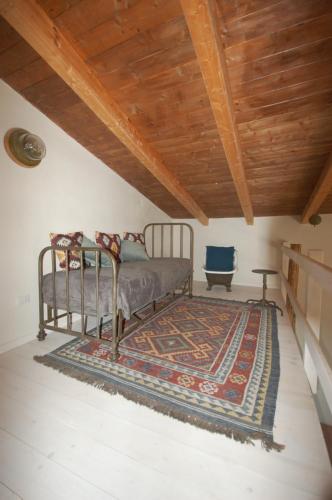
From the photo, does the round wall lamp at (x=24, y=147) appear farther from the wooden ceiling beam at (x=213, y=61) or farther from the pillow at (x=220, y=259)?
the pillow at (x=220, y=259)

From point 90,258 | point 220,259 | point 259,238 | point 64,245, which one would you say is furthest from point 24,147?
point 259,238

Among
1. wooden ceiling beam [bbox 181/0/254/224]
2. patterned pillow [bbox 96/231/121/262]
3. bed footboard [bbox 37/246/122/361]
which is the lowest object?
bed footboard [bbox 37/246/122/361]

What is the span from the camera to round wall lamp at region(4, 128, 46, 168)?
6.51ft

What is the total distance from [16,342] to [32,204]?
1.27 meters

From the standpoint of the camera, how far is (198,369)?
169cm

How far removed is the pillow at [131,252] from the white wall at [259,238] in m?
2.02

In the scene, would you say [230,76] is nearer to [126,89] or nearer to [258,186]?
[126,89]

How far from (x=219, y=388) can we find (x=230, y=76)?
225cm

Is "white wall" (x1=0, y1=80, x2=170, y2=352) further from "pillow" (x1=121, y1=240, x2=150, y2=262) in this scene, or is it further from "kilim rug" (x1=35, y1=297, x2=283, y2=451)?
"kilim rug" (x1=35, y1=297, x2=283, y2=451)

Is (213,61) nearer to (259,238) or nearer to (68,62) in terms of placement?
(68,62)

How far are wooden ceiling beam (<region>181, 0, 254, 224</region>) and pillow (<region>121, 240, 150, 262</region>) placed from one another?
1.62 meters

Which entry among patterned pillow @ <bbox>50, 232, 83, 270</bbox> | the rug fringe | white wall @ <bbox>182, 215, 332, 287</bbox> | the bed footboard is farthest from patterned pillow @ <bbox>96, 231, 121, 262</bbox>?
white wall @ <bbox>182, 215, 332, 287</bbox>

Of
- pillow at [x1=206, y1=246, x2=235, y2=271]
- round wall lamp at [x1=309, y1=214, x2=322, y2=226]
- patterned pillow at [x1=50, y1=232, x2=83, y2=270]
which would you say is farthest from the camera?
pillow at [x1=206, y1=246, x2=235, y2=271]

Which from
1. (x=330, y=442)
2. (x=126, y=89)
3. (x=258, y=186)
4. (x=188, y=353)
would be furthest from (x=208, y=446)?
(x=258, y=186)
